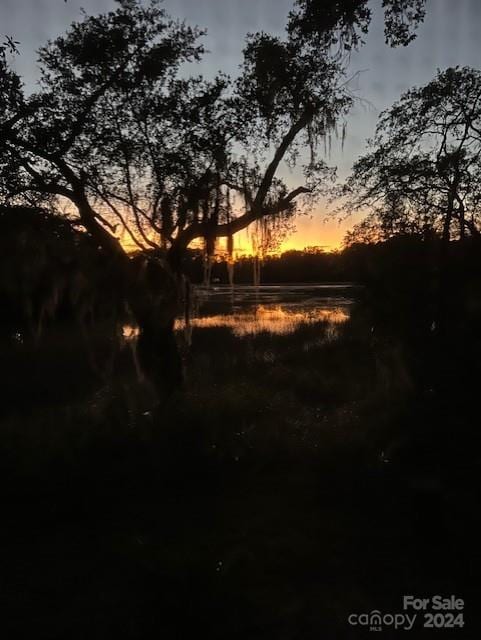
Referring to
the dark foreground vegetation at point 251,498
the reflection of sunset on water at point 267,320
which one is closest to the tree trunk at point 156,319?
the dark foreground vegetation at point 251,498

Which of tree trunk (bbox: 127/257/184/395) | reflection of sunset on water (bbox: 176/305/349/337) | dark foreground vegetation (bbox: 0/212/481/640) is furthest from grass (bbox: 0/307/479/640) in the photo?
reflection of sunset on water (bbox: 176/305/349/337)

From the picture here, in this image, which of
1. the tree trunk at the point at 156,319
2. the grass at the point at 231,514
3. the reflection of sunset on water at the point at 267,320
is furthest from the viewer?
the reflection of sunset on water at the point at 267,320

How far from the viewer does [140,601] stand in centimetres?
472

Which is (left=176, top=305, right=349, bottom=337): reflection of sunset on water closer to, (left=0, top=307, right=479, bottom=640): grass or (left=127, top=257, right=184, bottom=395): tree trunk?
(left=127, top=257, right=184, bottom=395): tree trunk

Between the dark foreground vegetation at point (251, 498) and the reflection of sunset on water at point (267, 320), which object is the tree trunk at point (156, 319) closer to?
the dark foreground vegetation at point (251, 498)

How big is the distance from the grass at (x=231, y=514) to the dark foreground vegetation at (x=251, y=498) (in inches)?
0.9

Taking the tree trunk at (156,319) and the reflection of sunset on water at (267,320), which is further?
the reflection of sunset on water at (267,320)

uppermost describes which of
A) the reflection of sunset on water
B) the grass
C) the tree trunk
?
the tree trunk

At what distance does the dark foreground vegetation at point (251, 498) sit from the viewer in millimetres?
4684

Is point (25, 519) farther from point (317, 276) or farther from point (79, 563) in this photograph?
point (317, 276)

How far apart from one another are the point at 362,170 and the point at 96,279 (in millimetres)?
8053

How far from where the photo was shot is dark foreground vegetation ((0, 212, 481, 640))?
15.4ft

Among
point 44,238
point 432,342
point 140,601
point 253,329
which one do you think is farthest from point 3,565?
point 253,329

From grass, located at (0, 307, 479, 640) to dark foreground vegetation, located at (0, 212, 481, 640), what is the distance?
0.07 ft
